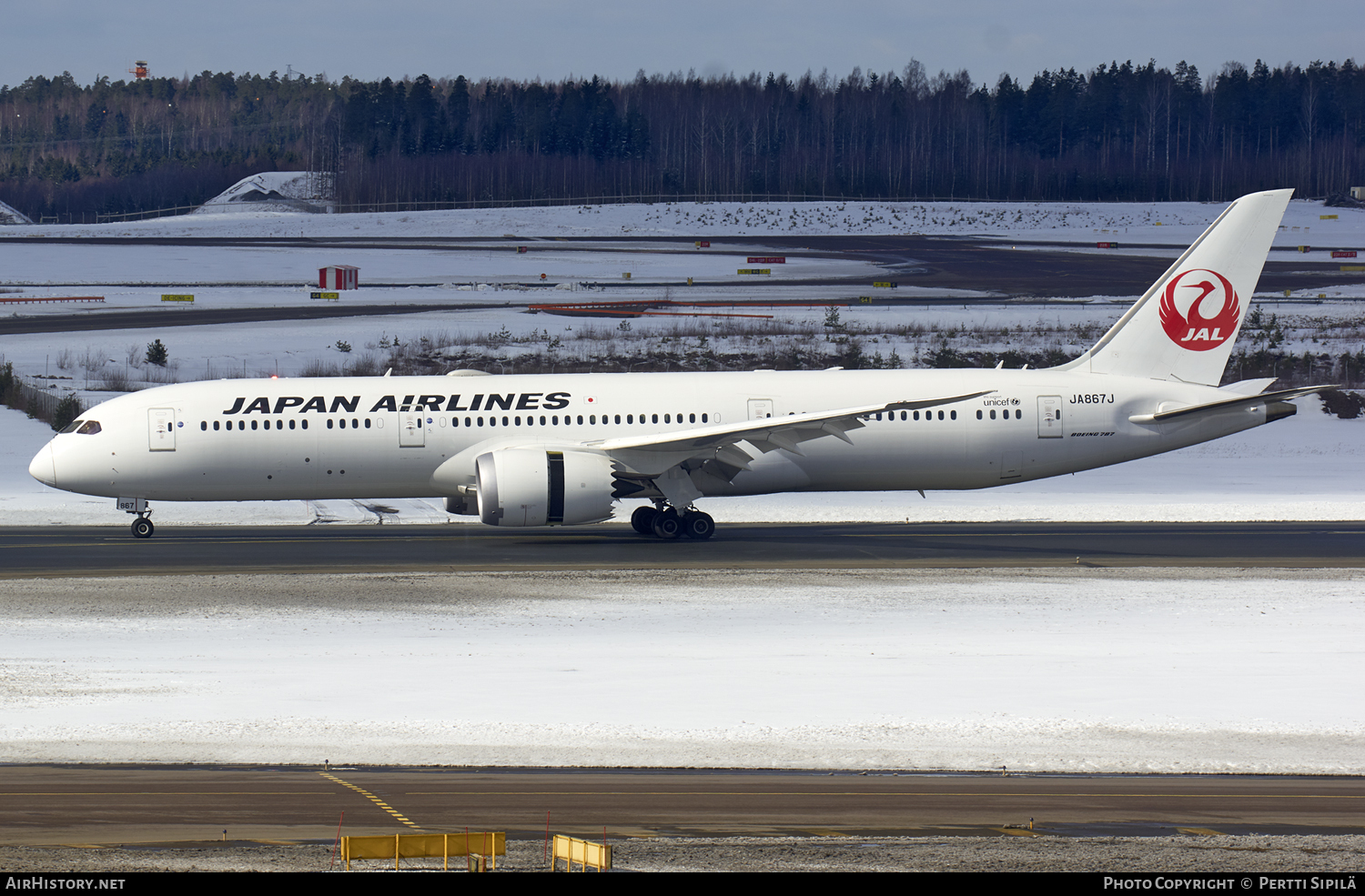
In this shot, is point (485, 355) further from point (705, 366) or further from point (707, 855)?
point (707, 855)

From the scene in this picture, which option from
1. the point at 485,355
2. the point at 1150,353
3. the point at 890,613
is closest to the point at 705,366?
the point at 485,355

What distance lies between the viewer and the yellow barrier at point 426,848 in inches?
483

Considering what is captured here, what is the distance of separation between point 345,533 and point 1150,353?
20.3m

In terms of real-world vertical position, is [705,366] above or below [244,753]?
above

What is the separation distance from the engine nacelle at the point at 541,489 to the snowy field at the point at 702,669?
286cm

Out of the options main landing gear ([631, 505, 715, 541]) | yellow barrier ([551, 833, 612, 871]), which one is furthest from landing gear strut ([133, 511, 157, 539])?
yellow barrier ([551, 833, 612, 871])

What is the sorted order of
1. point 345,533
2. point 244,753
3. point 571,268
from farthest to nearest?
point 571,268
point 345,533
point 244,753

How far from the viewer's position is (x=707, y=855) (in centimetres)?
1289

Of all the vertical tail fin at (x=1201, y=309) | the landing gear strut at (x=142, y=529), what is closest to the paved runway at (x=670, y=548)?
the landing gear strut at (x=142, y=529)

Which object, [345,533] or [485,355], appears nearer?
[345,533]

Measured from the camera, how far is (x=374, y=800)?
1475 cm

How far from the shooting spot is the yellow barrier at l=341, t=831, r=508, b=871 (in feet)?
40.2

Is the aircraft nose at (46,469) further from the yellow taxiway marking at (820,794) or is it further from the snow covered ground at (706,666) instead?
the yellow taxiway marking at (820,794)

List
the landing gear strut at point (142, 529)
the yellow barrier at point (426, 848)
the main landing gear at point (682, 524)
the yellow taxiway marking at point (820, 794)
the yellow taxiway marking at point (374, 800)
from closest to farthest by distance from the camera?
the yellow barrier at point (426, 848) → the yellow taxiway marking at point (374, 800) → the yellow taxiway marking at point (820, 794) → the main landing gear at point (682, 524) → the landing gear strut at point (142, 529)
